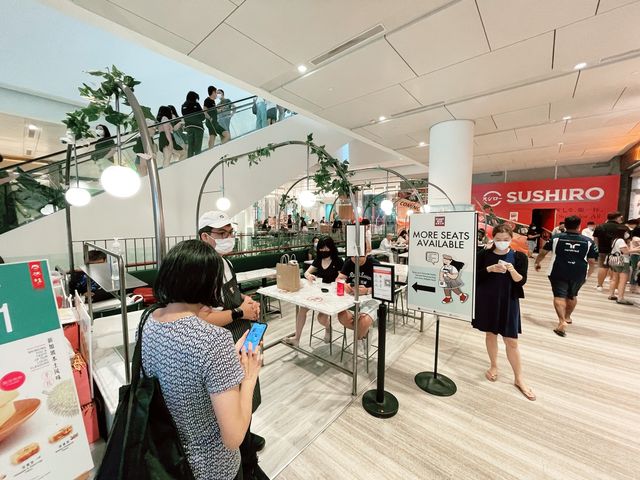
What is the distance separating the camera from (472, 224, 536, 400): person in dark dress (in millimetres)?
2404

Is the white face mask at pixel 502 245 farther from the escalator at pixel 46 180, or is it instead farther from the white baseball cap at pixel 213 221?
the escalator at pixel 46 180

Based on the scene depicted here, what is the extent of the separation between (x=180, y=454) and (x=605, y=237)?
8.12 m

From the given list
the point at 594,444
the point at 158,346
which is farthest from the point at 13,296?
the point at 594,444

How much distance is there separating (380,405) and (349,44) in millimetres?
3562

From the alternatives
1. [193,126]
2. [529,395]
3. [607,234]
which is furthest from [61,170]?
[607,234]

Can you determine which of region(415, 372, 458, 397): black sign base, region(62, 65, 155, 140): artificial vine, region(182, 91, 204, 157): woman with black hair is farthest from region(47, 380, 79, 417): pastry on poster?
region(182, 91, 204, 157): woman with black hair

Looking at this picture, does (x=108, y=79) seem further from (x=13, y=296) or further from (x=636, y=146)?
(x=636, y=146)

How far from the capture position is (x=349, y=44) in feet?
9.04

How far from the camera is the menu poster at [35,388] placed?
105cm

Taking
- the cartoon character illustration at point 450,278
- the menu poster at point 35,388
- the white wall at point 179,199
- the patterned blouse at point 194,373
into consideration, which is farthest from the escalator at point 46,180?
the cartoon character illustration at point 450,278

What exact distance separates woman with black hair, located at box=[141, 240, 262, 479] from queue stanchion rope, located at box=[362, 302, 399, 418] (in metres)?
1.57

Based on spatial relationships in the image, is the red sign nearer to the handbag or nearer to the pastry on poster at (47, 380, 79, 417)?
the handbag

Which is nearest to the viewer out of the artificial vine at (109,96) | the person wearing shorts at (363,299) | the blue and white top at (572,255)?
the artificial vine at (109,96)

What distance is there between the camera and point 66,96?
782 cm
